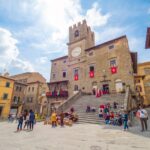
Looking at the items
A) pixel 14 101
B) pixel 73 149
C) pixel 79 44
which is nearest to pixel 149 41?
pixel 73 149

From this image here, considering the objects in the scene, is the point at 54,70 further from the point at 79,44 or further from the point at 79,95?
the point at 79,95

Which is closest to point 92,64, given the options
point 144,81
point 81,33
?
point 81,33

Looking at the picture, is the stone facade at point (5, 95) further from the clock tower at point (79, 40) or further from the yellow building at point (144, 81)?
the yellow building at point (144, 81)

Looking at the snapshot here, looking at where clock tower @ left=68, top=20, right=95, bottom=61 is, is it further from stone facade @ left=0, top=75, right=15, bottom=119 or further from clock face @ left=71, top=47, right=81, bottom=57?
stone facade @ left=0, top=75, right=15, bottom=119

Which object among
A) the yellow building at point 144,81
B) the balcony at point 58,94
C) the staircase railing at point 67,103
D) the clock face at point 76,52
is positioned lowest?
the staircase railing at point 67,103

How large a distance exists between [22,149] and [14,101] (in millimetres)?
33193

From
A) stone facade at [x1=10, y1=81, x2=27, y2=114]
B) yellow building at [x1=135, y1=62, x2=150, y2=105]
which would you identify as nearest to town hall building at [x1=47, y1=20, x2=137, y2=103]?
yellow building at [x1=135, y1=62, x2=150, y2=105]

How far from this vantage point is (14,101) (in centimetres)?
3525

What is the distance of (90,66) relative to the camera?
1087 inches

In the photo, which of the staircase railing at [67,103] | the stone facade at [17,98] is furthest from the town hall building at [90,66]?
the stone facade at [17,98]

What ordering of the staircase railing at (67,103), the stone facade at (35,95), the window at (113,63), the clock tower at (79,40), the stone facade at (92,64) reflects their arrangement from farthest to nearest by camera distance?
the stone facade at (35,95)
the clock tower at (79,40)
the window at (113,63)
the stone facade at (92,64)
the staircase railing at (67,103)

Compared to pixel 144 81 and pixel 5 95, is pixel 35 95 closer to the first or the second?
pixel 5 95

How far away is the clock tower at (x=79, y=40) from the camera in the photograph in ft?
97.4

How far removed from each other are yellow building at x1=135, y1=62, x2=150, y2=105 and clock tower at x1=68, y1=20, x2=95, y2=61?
15.1 meters
